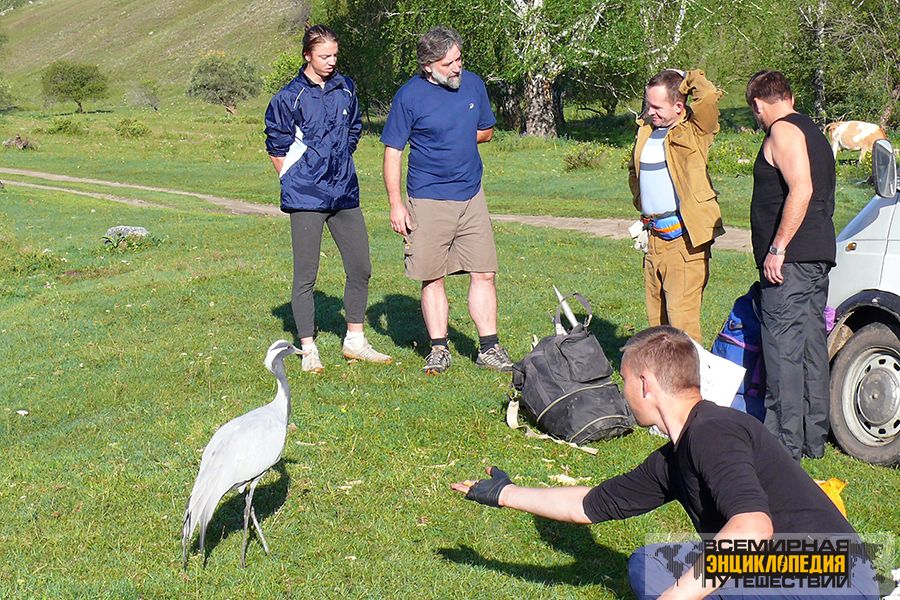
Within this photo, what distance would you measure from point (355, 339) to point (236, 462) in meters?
3.96

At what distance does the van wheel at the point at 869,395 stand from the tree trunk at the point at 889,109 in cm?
2665

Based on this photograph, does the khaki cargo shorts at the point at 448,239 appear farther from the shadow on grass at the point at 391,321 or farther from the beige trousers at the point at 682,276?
the beige trousers at the point at 682,276

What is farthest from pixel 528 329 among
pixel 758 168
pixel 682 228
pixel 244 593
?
pixel 244 593

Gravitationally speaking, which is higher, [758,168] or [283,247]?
[758,168]

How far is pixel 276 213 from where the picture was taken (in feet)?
75.3

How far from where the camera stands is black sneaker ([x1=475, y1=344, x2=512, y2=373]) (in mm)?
8555

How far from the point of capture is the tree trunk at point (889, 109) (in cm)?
3078

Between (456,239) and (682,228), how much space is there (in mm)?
2036

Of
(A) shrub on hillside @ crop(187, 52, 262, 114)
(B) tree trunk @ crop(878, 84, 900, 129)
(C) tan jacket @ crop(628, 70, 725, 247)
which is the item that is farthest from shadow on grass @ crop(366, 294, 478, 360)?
(A) shrub on hillside @ crop(187, 52, 262, 114)

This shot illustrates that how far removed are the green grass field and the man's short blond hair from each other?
1668 millimetres

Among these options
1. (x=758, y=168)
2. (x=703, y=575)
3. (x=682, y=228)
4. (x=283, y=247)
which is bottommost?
(x=283, y=247)

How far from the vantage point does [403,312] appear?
1129 cm

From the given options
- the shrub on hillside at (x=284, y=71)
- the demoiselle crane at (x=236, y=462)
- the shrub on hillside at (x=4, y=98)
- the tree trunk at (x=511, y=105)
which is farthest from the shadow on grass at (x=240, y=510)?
the shrub on hillside at (x=4, y=98)

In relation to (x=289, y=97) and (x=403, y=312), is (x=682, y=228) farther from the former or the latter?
(x=403, y=312)
